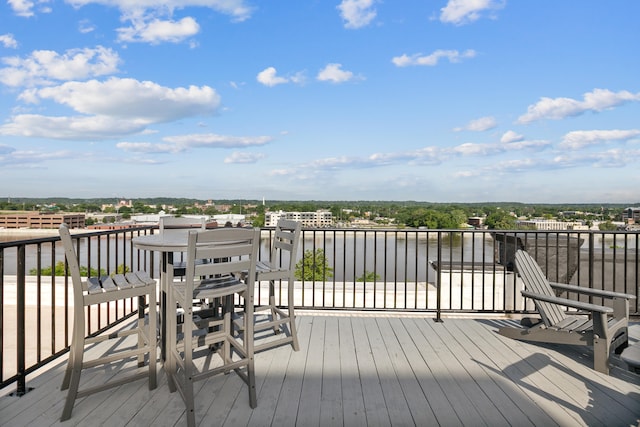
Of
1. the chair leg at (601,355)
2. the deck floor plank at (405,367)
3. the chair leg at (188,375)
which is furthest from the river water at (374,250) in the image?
the chair leg at (601,355)

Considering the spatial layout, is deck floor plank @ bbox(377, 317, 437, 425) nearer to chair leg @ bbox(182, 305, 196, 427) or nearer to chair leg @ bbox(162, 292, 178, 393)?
chair leg @ bbox(182, 305, 196, 427)

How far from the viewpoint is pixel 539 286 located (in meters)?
3.34

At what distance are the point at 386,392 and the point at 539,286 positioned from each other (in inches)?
73.3

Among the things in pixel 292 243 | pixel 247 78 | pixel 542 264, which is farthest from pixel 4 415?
pixel 247 78

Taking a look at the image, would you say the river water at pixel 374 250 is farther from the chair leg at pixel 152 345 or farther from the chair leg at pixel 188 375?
the chair leg at pixel 188 375

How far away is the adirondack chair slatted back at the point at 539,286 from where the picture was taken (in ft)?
10.5

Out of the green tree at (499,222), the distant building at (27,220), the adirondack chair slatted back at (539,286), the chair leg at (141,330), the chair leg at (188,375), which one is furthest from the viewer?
the distant building at (27,220)

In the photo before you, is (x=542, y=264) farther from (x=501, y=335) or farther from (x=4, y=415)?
(x=4, y=415)

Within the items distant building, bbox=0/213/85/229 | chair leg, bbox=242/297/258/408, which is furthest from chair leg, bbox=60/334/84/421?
distant building, bbox=0/213/85/229

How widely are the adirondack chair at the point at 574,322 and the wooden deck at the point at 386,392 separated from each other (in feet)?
0.42

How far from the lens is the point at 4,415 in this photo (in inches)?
80.8

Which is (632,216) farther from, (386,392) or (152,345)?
(152,345)

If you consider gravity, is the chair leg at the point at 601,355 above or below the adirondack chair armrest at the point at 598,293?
below

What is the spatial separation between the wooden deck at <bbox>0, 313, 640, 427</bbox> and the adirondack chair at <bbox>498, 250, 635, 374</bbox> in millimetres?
128
